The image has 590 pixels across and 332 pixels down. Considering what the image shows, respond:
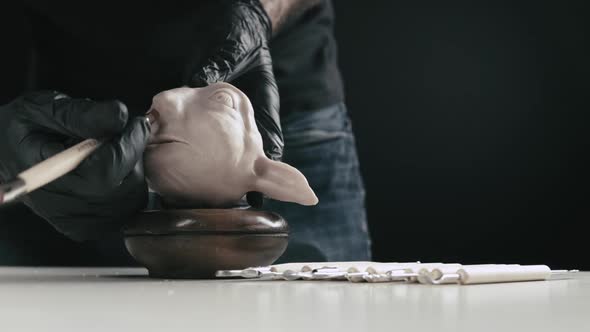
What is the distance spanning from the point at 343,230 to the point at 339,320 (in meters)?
1.36

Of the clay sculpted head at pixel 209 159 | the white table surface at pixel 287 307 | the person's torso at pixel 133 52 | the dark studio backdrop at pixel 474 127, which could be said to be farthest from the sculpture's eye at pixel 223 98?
the dark studio backdrop at pixel 474 127

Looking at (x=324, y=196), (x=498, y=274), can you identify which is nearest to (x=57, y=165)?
(x=498, y=274)

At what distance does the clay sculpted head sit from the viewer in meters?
0.96

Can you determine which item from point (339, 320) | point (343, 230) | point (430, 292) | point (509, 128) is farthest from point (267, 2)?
point (509, 128)

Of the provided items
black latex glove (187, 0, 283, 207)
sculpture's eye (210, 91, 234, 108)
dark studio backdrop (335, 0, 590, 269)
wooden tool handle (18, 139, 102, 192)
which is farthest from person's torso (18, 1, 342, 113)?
dark studio backdrop (335, 0, 590, 269)

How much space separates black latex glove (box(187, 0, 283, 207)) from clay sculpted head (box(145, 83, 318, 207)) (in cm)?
14

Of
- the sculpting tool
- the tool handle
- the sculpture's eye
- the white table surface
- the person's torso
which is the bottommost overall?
the white table surface

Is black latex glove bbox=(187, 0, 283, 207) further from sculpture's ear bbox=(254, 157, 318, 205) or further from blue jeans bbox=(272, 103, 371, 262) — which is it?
blue jeans bbox=(272, 103, 371, 262)

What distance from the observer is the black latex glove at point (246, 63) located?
123 centimetres

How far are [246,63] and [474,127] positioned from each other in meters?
1.84

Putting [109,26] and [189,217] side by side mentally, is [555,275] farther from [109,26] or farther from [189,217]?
[109,26]

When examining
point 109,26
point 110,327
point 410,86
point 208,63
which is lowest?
point 110,327

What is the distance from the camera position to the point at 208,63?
49.4 inches

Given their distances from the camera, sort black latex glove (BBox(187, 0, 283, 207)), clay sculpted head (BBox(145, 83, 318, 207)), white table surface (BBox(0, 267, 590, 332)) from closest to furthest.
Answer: white table surface (BBox(0, 267, 590, 332)) → clay sculpted head (BBox(145, 83, 318, 207)) → black latex glove (BBox(187, 0, 283, 207))
